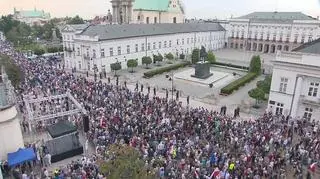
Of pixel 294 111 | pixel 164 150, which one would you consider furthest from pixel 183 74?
pixel 164 150

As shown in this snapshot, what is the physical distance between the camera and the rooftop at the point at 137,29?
4475 centimetres

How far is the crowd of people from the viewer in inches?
626

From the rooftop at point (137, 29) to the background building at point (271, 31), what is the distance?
8707mm

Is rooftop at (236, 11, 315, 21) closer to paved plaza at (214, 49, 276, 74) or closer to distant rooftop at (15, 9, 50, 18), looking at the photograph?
paved plaza at (214, 49, 276, 74)

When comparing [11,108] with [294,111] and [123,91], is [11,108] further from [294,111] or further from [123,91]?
[294,111]

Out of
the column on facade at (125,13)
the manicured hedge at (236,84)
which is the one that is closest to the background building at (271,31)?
the column on facade at (125,13)

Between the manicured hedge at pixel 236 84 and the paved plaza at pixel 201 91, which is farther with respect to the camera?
the manicured hedge at pixel 236 84

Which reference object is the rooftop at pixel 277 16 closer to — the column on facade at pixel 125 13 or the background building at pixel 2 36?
the column on facade at pixel 125 13

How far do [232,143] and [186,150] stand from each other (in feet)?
11.0

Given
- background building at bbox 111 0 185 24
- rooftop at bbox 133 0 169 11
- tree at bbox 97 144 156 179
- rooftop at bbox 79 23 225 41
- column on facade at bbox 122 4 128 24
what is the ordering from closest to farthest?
1. tree at bbox 97 144 156 179
2. rooftop at bbox 79 23 225 41
3. column on facade at bbox 122 4 128 24
4. background building at bbox 111 0 185 24
5. rooftop at bbox 133 0 169 11

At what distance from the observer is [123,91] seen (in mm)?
30109

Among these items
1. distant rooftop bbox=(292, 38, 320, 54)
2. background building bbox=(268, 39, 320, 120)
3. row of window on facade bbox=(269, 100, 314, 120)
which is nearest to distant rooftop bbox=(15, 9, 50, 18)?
row of window on facade bbox=(269, 100, 314, 120)

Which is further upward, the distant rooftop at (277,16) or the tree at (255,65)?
the distant rooftop at (277,16)

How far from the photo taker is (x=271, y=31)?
69312mm
